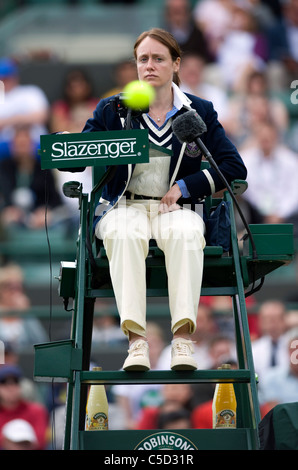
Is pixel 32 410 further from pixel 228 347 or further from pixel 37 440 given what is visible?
pixel 228 347

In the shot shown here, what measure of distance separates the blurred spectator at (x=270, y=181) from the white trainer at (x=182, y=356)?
17.4ft

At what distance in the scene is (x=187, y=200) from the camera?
458 centimetres

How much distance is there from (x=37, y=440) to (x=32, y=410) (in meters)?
0.24

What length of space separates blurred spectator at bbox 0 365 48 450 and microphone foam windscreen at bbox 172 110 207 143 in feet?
10.5

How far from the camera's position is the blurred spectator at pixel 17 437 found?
645 cm

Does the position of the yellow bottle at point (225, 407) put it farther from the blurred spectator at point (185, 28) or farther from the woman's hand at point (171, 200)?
the blurred spectator at point (185, 28)

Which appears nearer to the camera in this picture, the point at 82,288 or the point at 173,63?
the point at 82,288

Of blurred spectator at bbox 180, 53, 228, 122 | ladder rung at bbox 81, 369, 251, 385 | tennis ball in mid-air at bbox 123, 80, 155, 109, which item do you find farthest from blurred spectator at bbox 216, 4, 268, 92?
ladder rung at bbox 81, 369, 251, 385

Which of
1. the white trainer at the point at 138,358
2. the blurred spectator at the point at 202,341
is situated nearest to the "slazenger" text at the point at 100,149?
the white trainer at the point at 138,358

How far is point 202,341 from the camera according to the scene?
7.56m

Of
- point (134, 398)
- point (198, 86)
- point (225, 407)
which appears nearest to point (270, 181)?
point (198, 86)

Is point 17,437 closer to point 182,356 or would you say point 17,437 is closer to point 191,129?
point 182,356

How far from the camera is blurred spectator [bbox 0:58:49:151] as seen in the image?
33.9ft
